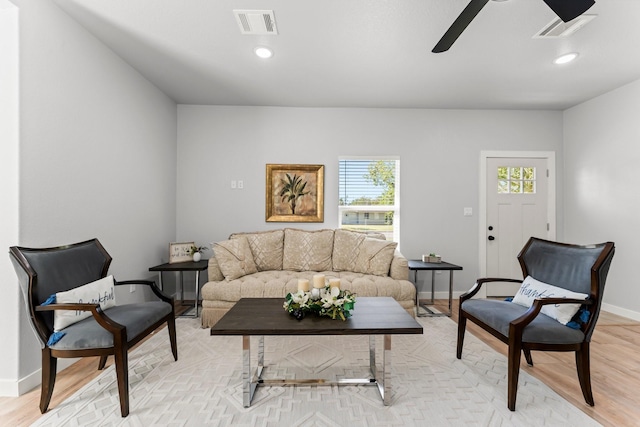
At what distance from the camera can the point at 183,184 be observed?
4.36 metres

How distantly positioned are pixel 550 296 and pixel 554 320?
169 millimetres

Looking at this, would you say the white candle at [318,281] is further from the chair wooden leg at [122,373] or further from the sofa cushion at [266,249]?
the sofa cushion at [266,249]

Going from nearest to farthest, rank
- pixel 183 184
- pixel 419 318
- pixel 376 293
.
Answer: pixel 376 293, pixel 419 318, pixel 183 184

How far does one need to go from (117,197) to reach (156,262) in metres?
1.09

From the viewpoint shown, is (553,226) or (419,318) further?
(553,226)

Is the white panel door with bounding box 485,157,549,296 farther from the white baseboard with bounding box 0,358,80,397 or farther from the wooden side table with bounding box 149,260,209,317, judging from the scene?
the white baseboard with bounding box 0,358,80,397

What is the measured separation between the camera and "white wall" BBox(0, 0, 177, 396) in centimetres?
211

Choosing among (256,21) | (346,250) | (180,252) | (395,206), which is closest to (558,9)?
(256,21)

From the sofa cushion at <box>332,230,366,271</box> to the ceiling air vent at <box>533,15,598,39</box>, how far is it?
263 cm

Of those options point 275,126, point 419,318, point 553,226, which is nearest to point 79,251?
point 275,126

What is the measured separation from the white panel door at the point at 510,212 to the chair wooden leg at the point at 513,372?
282 centimetres

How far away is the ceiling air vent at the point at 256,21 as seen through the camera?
233 centimetres

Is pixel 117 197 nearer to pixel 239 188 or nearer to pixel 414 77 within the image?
pixel 239 188

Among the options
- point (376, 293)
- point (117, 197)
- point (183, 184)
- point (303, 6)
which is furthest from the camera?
point (183, 184)
